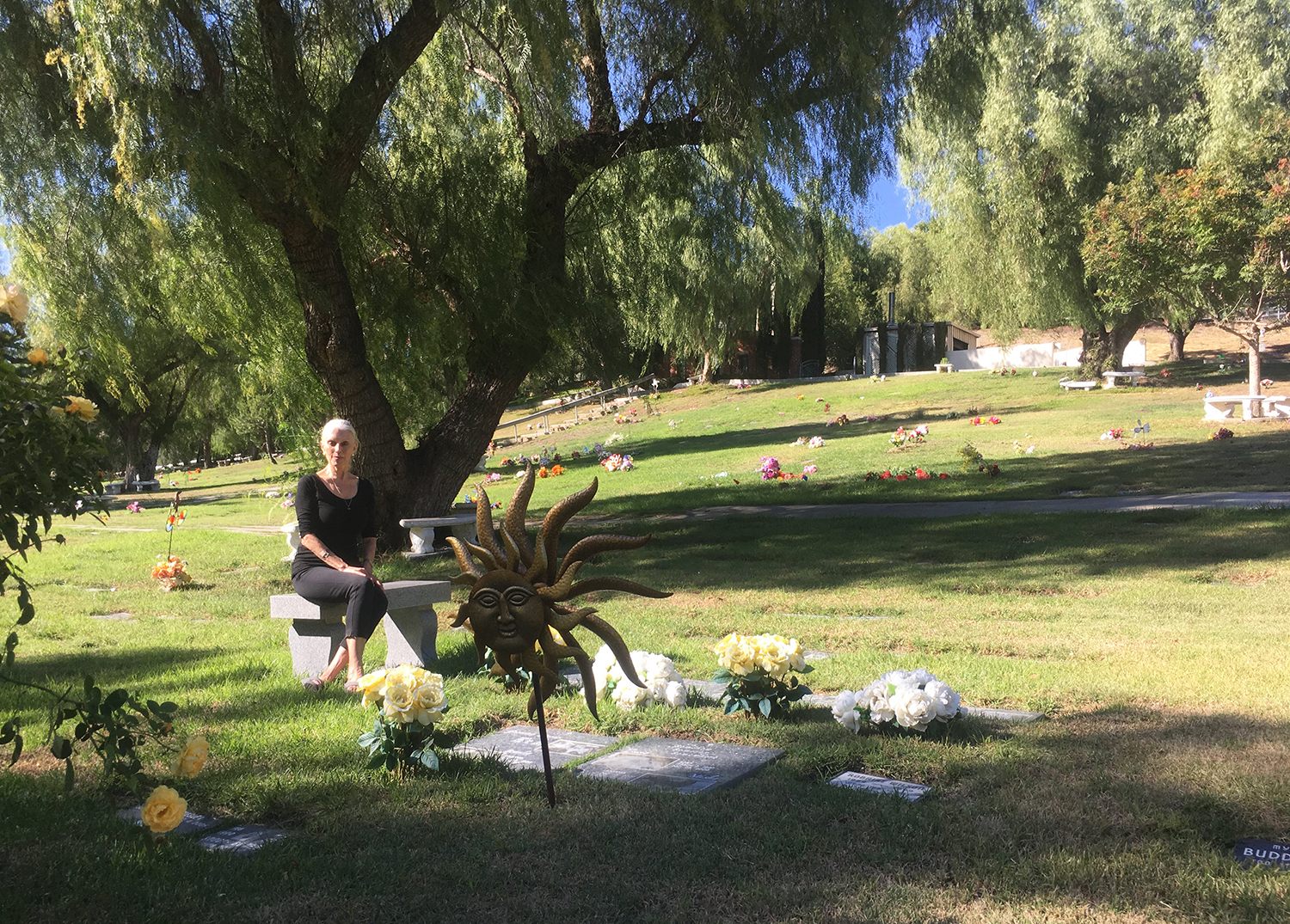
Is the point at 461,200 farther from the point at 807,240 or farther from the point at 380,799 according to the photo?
the point at 380,799

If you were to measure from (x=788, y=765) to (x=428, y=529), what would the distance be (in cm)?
800

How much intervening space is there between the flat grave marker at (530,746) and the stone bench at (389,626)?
4.61 feet

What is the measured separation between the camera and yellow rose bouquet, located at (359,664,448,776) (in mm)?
4125

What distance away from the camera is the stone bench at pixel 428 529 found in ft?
37.7

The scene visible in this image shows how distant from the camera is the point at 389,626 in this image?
20.8 ft

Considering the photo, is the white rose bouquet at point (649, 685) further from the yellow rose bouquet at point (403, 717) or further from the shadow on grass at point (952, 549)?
the shadow on grass at point (952, 549)

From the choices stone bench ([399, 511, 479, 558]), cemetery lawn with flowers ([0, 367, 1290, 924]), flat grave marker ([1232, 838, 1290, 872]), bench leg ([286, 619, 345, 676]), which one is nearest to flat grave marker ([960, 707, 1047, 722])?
cemetery lawn with flowers ([0, 367, 1290, 924])

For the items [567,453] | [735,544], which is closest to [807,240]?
[735,544]

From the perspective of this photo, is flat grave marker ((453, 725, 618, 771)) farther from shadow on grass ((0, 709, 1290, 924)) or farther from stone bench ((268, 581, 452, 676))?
stone bench ((268, 581, 452, 676))

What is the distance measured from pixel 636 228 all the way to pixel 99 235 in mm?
5378

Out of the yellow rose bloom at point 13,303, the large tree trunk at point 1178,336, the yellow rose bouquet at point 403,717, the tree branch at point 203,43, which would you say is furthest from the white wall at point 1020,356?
the yellow rose bloom at point 13,303

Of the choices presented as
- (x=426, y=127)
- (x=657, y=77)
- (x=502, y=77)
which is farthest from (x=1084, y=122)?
(x=426, y=127)

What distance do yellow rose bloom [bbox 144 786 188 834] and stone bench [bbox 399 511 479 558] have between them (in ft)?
27.4

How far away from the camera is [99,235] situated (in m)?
9.92
